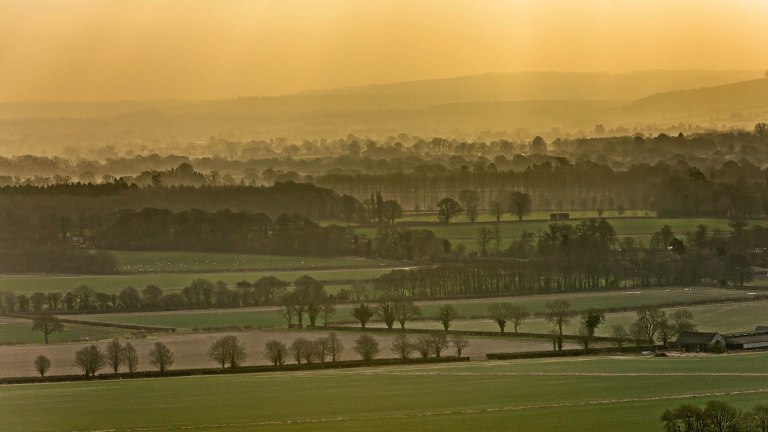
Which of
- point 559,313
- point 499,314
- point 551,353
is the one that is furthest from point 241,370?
point 559,313

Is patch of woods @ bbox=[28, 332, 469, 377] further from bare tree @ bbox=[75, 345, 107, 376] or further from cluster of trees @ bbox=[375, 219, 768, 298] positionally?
cluster of trees @ bbox=[375, 219, 768, 298]

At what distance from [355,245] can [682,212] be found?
12606 millimetres

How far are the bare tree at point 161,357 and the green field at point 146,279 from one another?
1098 cm

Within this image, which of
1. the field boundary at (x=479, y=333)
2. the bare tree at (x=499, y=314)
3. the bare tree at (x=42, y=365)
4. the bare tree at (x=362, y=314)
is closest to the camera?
the bare tree at (x=42, y=365)

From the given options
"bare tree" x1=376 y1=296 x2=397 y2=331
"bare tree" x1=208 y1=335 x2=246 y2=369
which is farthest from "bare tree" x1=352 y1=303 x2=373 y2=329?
"bare tree" x1=208 y1=335 x2=246 y2=369

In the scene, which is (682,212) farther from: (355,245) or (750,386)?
(750,386)

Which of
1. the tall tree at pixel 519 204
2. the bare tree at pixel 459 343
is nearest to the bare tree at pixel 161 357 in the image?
the bare tree at pixel 459 343

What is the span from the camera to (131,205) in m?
69.1

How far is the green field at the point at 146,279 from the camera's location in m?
49.8

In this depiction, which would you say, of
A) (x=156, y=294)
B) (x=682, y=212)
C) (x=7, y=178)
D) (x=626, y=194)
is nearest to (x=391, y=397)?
(x=156, y=294)

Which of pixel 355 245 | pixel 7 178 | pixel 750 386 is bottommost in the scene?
pixel 750 386

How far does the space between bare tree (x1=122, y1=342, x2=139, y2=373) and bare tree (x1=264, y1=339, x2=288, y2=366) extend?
7.81 ft

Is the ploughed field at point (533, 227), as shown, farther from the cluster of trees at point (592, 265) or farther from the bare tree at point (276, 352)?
the bare tree at point (276, 352)

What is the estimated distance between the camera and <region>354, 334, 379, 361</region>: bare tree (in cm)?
3730
